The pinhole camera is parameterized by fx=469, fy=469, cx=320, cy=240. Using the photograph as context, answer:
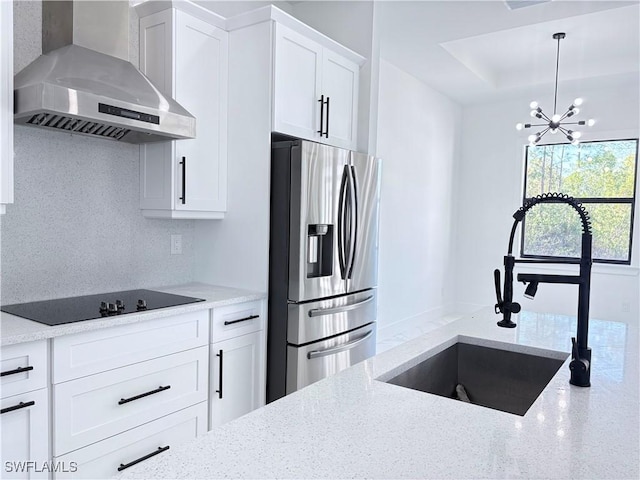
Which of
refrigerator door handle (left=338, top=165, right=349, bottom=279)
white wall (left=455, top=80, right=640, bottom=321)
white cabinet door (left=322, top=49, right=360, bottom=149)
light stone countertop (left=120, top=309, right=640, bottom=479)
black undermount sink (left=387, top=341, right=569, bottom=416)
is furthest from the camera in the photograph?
white wall (left=455, top=80, right=640, bottom=321)

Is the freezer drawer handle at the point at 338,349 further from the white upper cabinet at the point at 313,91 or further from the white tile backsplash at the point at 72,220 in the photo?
the white upper cabinet at the point at 313,91

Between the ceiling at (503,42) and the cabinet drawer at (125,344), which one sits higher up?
the ceiling at (503,42)

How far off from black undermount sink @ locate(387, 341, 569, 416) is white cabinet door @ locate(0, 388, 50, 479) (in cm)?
133

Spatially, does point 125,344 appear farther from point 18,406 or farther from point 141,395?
point 18,406

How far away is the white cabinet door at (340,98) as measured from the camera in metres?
2.96

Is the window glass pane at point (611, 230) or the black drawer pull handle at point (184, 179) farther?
the window glass pane at point (611, 230)

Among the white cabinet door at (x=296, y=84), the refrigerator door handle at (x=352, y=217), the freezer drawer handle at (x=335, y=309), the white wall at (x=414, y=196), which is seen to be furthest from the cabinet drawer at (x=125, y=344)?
the white wall at (x=414, y=196)

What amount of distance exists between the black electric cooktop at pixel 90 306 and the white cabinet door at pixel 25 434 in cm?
29

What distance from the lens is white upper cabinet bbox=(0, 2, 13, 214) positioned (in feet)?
5.80

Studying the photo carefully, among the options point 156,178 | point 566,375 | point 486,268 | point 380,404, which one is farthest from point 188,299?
point 486,268

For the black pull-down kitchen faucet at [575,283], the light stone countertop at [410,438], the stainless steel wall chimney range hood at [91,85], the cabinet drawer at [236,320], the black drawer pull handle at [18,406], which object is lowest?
the black drawer pull handle at [18,406]

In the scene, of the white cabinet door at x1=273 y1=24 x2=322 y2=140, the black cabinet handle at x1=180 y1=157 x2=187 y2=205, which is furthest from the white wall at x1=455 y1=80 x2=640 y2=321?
the black cabinet handle at x1=180 y1=157 x2=187 y2=205

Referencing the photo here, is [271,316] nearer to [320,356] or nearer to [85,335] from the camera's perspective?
[320,356]

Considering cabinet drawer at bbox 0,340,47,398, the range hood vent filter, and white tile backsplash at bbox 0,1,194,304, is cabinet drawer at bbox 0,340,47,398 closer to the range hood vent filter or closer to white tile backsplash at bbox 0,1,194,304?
white tile backsplash at bbox 0,1,194,304
